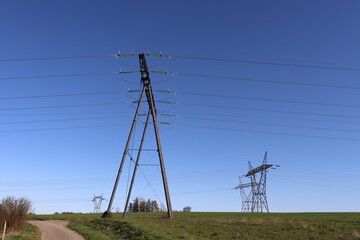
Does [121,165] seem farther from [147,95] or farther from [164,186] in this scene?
[147,95]

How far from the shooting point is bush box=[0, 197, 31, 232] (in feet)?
87.8

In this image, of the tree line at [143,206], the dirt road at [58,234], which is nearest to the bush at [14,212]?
the dirt road at [58,234]

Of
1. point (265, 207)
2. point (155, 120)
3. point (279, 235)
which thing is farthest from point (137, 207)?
point (279, 235)

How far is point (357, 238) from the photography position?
2064 centimetres

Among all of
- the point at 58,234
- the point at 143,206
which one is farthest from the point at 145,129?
the point at 143,206

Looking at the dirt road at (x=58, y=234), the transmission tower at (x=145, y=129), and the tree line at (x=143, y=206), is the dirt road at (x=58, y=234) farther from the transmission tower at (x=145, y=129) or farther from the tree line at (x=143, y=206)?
the tree line at (x=143, y=206)

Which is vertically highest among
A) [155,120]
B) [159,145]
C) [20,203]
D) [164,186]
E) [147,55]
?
[147,55]

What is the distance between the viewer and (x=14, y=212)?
27.9 metres

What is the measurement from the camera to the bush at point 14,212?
2677 cm

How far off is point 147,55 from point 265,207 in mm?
70477

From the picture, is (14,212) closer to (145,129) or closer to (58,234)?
(58,234)

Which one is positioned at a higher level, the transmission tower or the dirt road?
the transmission tower

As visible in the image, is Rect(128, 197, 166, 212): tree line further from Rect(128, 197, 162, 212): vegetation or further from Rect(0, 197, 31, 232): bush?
Rect(0, 197, 31, 232): bush

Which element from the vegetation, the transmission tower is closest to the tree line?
the vegetation
